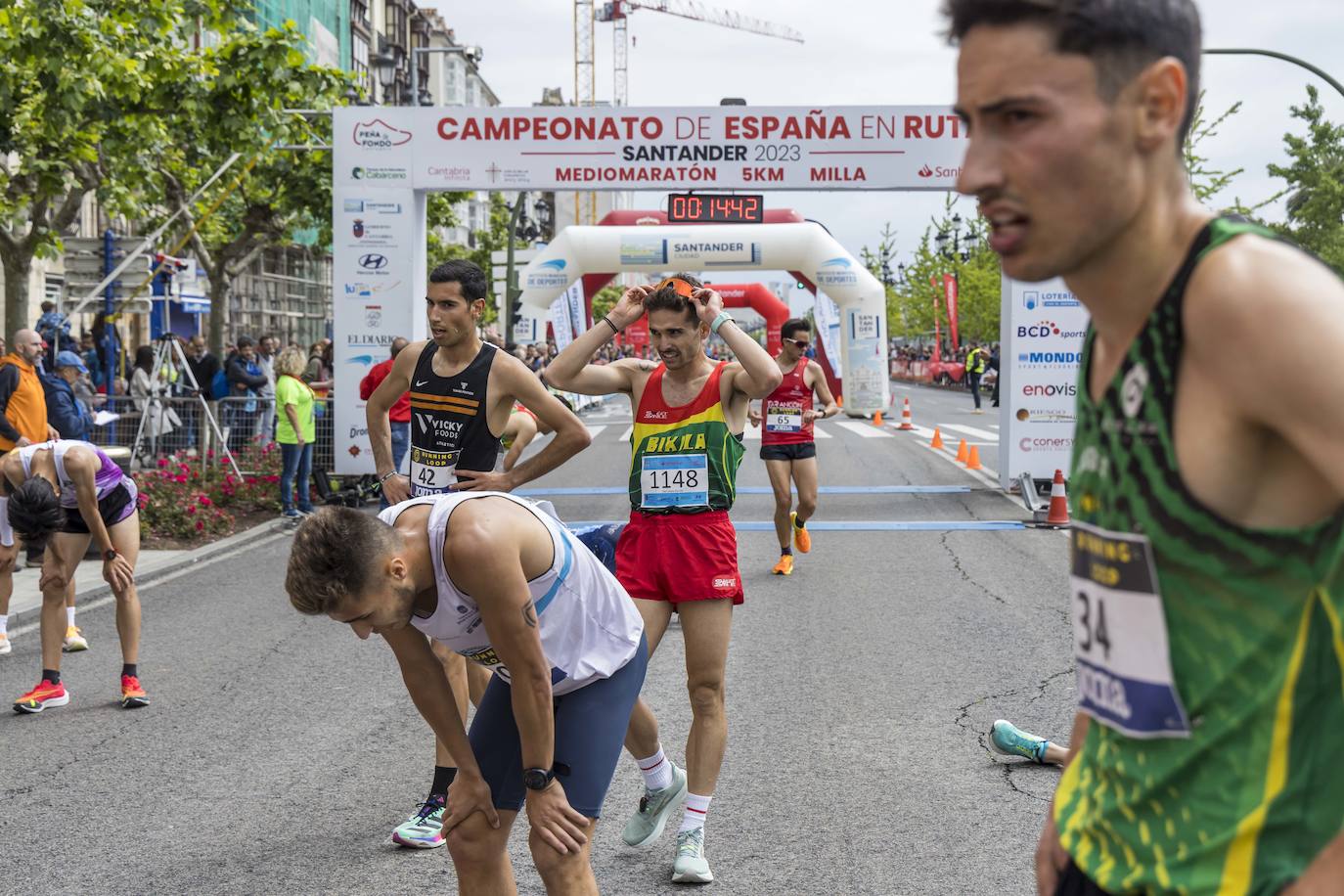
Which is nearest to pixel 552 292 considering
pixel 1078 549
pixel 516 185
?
pixel 516 185

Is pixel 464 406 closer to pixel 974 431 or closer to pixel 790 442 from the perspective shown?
pixel 790 442

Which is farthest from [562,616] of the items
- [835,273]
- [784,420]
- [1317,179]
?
[1317,179]

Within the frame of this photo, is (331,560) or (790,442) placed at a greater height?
(331,560)

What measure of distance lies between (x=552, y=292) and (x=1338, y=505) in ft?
84.3

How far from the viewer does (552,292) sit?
26719 millimetres

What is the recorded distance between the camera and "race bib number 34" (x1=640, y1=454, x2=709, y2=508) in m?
5.20

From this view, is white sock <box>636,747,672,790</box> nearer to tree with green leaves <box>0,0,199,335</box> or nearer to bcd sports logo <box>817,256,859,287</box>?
tree with green leaves <box>0,0,199,335</box>

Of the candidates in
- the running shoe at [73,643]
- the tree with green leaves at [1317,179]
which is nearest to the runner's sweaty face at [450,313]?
the running shoe at [73,643]

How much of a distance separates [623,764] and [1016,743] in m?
1.66

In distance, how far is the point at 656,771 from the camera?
16.2 feet

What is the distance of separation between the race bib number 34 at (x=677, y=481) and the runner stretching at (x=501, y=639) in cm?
157

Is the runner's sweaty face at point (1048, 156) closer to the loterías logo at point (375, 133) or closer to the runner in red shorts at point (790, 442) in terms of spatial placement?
the runner in red shorts at point (790, 442)

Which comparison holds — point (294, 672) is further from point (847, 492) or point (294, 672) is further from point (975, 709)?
point (847, 492)

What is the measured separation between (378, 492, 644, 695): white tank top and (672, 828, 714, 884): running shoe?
4.46ft
